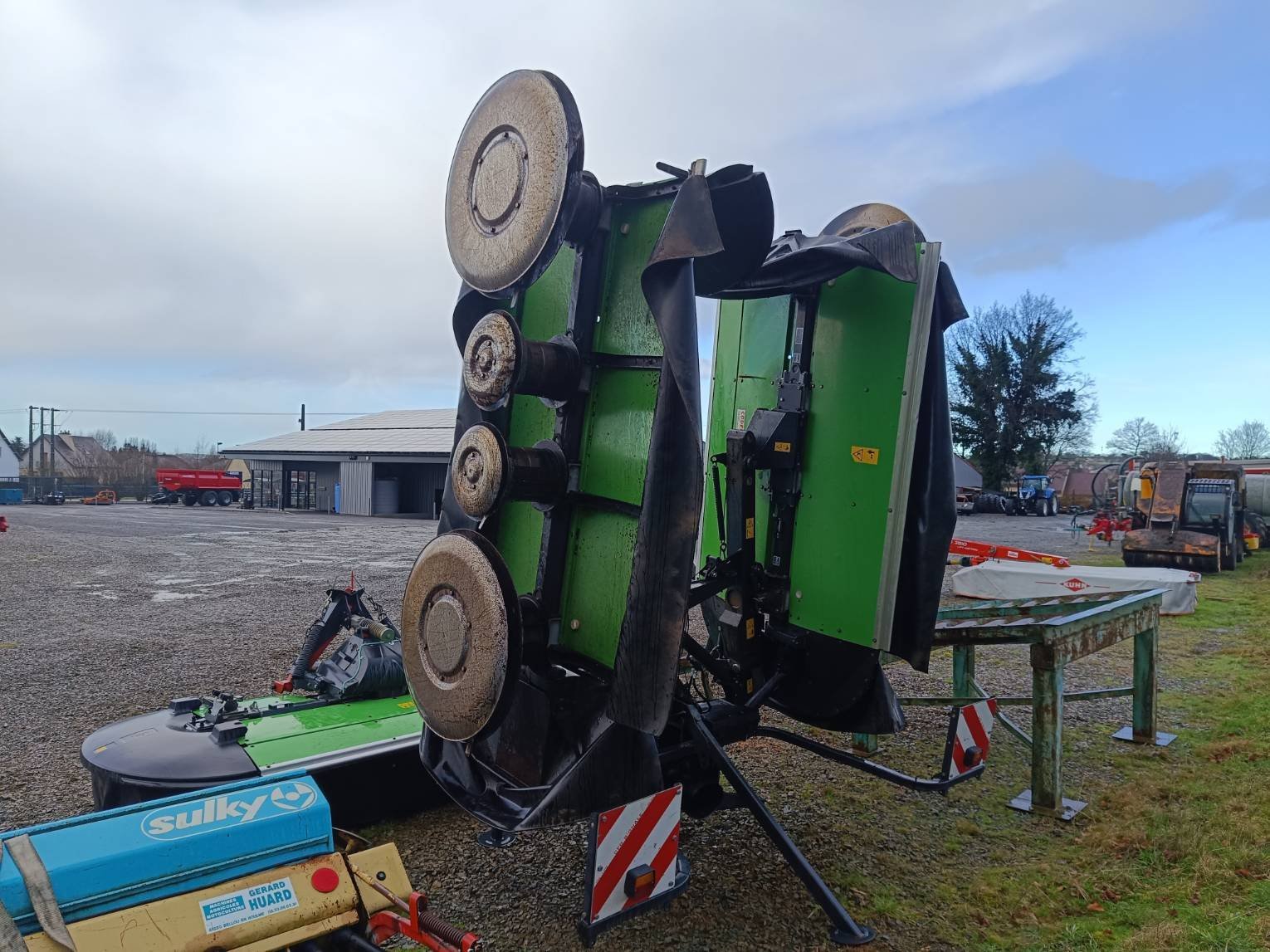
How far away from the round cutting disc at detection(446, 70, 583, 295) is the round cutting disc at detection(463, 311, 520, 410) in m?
0.16

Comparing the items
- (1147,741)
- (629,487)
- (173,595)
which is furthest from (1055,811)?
(173,595)

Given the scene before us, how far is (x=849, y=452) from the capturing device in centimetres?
366

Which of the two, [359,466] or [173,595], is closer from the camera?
[173,595]

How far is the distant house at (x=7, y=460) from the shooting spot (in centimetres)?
6012

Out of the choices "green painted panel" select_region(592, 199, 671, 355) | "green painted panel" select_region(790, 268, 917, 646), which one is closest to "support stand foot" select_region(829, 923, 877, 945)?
"green painted panel" select_region(790, 268, 917, 646)

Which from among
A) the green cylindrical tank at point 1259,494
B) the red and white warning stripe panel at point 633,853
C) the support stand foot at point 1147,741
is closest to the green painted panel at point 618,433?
the red and white warning stripe panel at point 633,853

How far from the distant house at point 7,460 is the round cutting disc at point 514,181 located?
7308 cm

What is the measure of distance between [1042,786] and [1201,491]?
634 inches

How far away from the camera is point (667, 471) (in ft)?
7.28

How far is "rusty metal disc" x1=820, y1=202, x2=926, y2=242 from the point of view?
4.03 metres

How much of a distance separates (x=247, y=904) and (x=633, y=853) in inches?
41.1

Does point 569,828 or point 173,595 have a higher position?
point 569,828

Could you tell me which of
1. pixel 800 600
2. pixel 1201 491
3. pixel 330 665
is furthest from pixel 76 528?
pixel 1201 491

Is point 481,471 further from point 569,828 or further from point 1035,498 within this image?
point 1035,498
